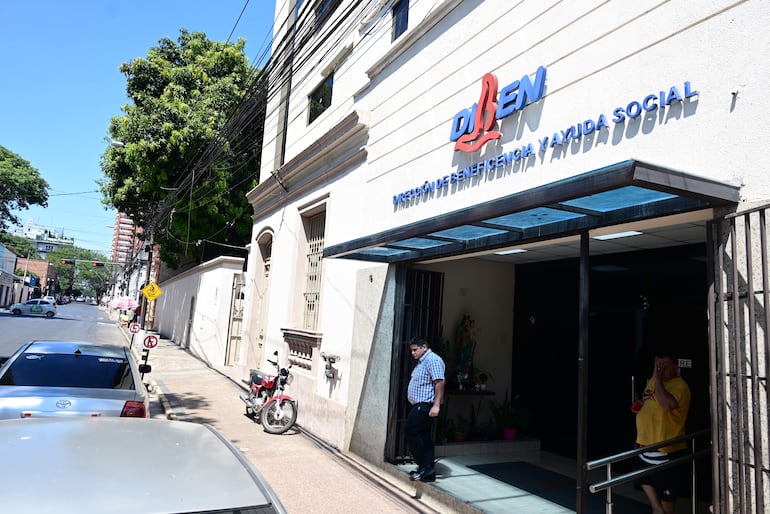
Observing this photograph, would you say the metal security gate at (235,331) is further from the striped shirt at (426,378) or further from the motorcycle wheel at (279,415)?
the striped shirt at (426,378)

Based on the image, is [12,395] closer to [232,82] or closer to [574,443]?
[574,443]

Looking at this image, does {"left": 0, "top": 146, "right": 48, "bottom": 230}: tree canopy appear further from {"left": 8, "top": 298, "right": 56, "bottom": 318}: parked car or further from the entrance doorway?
the entrance doorway

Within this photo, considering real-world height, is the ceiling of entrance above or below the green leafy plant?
above

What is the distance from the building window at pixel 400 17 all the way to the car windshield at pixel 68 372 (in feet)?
21.4

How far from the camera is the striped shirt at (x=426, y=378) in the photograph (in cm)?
635

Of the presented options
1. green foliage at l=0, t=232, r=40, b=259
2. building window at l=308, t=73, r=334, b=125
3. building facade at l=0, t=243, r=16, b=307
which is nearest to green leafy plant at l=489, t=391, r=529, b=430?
building window at l=308, t=73, r=334, b=125

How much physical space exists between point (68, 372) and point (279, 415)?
424 cm

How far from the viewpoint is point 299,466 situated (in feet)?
23.9

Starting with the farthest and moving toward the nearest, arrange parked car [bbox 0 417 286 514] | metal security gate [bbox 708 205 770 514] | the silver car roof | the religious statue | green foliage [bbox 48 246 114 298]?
1. green foliage [bbox 48 246 114 298]
2. the religious statue
3. the silver car roof
4. metal security gate [bbox 708 205 770 514]
5. parked car [bbox 0 417 286 514]

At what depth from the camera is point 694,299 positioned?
19.6 ft

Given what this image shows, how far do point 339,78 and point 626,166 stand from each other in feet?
28.4

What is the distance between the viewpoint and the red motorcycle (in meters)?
9.28

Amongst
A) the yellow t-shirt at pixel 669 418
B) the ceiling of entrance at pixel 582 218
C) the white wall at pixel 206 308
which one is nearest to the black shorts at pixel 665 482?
the yellow t-shirt at pixel 669 418

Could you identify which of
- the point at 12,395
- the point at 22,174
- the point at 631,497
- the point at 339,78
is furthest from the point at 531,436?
the point at 22,174
